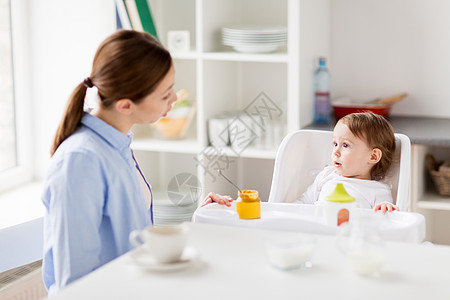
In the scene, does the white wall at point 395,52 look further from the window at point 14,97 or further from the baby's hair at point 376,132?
the window at point 14,97

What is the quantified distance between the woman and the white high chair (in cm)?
59

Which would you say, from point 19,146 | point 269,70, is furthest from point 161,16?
point 19,146

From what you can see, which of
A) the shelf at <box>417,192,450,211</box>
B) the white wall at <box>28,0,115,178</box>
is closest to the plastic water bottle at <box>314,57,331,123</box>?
the shelf at <box>417,192,450,211</box>

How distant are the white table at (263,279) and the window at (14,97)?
1.82m

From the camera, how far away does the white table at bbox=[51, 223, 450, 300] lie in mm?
1320

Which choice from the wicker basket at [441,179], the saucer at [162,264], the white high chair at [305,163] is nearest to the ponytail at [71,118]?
the saucer at [162,264]

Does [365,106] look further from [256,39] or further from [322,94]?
[256,39]

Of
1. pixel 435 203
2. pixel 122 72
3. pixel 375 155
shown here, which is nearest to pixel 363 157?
pixel 375 155

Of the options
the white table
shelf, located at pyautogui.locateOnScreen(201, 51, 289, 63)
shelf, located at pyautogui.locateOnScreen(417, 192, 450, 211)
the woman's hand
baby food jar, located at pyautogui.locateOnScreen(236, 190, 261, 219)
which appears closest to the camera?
the white table

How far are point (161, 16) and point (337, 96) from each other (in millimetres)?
938

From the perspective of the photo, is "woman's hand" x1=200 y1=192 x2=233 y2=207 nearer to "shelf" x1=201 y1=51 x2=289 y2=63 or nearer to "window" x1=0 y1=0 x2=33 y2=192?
"shelf" x1=201 y1=51 x2=289 y2=63

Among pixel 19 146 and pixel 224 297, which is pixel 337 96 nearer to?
pixel 19 146

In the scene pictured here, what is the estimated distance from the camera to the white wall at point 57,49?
123 inches

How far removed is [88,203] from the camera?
1.64 metres
